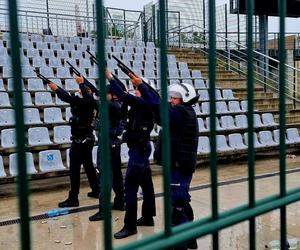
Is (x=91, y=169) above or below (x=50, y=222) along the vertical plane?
above

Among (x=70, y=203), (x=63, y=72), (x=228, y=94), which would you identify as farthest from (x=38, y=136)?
(x=228, y=94)

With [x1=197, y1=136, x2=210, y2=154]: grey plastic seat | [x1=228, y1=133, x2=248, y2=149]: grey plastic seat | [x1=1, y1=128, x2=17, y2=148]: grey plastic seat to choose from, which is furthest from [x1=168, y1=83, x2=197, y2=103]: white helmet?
[x1=228, y1=133, x2=248, y2=149]: grey plastic seat

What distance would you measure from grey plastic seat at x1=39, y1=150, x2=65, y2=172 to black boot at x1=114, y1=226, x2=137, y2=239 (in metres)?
2.36

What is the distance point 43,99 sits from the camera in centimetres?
782

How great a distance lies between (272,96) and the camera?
11.0 m

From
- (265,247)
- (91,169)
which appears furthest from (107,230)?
(91,169)

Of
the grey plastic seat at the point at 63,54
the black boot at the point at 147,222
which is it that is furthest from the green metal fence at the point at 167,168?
the grey plastic seat at the point at 63,54

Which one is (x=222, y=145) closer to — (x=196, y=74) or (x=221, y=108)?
(x=221, y=108)

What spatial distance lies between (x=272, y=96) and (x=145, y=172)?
7.39 m

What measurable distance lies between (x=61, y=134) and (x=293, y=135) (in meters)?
5.18

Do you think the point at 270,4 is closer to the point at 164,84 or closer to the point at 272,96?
the point at 272,96

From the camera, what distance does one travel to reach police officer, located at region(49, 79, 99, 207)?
17.7ft

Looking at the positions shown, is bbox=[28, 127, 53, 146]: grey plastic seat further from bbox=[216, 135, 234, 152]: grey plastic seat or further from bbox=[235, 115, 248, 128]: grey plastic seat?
bbox=[235, 115, 248, 128]: grey plastic seat

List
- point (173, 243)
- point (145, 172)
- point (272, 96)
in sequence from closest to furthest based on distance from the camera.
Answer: point (173, 243) < point (145, 172) < point (272, 96)
